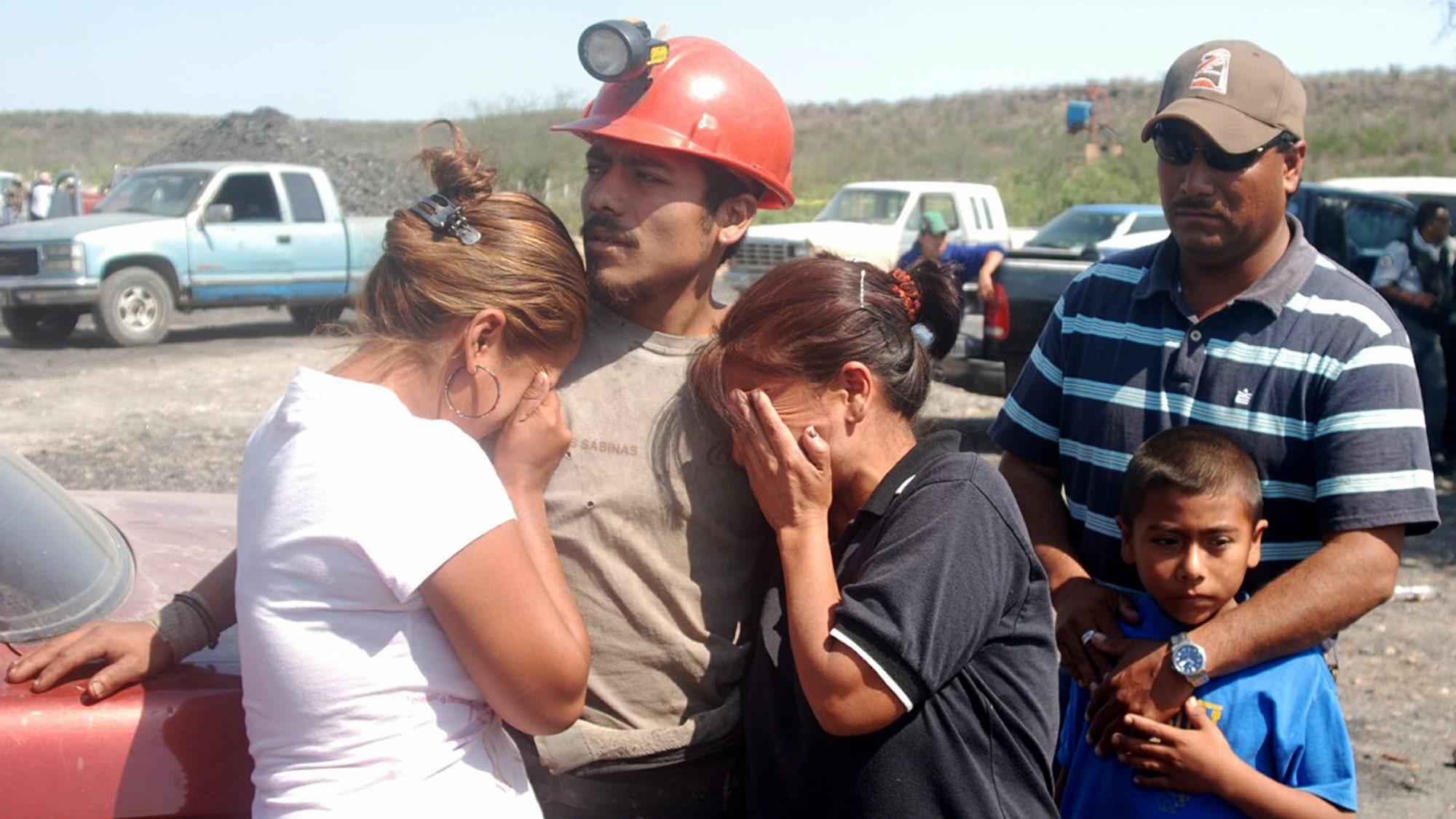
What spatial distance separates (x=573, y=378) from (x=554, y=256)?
9.8 inches

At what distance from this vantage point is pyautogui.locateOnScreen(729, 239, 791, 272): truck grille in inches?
614

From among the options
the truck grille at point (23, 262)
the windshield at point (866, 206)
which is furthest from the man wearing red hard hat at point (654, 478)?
the windshield at point (866, 206)

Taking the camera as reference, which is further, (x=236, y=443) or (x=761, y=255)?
(x=761, y=255)

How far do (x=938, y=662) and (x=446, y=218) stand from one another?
972 mm

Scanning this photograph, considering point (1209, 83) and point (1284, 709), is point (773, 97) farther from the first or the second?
point (1284, 709)

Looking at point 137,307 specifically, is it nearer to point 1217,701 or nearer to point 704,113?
point 704,113

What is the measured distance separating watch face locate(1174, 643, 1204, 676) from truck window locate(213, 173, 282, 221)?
15396 mm

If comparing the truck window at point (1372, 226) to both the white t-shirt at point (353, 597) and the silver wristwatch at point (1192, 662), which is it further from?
the white t-shirt at point (353, 597)

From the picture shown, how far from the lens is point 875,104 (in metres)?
89.2

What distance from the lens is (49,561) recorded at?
90.9 inches

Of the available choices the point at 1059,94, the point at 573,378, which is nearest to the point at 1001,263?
the point at 573,378

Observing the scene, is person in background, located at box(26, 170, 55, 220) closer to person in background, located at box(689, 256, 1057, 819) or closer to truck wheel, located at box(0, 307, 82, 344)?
truck wheel, located at box(0, 307, 82, 344)

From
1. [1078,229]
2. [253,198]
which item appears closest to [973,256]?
[1078,229]

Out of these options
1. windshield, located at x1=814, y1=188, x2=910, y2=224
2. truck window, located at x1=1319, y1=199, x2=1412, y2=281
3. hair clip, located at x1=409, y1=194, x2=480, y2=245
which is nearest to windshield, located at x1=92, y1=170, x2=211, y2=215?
windshield, located at x1=814, y1=188, x2=910, y2=224
